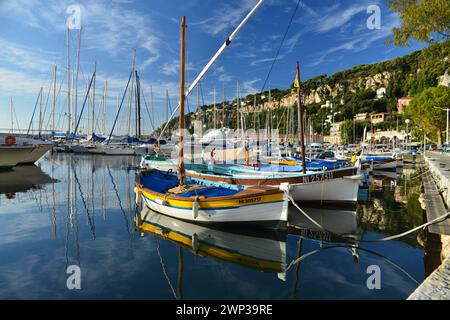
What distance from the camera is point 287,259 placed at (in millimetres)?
7996

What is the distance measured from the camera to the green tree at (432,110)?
52562 millimetres

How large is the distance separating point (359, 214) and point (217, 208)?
24.8 ft

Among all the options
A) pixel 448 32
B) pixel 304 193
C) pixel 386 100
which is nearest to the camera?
pixel 448 32

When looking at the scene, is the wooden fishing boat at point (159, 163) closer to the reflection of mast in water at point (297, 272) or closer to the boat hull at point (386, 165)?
the reflection of mast in water at point (297, 272)

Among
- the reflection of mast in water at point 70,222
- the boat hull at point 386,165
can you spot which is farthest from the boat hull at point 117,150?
the boat hull at point 386,165

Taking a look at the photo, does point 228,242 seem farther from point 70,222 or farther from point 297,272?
point 70,222

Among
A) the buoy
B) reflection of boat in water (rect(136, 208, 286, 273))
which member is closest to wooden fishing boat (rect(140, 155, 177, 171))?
reflection of boat in water (rect(136, 208, 286, 273))

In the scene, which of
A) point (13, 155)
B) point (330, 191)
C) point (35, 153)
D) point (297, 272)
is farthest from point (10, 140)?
point (297, 272)

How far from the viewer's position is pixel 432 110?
172 ft

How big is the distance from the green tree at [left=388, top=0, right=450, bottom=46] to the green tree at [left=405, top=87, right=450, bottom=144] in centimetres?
5090

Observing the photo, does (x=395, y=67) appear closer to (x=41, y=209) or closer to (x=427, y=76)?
(x=427, y=76)

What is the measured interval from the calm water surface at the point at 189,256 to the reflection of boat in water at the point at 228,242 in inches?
1.3

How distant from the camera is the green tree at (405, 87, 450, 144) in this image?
52.6 metres
